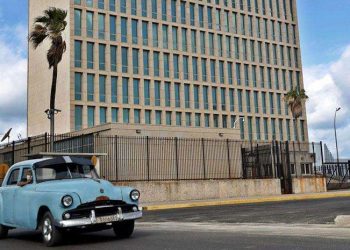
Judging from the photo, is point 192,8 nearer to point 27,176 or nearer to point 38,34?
point 38,34

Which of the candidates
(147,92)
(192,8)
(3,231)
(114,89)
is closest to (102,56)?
(114,89)

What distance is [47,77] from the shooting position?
61.3 metres

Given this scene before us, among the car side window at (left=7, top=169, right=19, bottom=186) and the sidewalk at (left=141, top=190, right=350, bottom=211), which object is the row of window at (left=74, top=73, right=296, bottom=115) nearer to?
the sidewalk at (left=141, top=190, right=350, bottom=211)

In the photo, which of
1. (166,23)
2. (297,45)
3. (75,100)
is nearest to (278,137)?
(297,45)

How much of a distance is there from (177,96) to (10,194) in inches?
2179

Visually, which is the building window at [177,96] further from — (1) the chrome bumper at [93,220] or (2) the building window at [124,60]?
(1) the chrome bumper at [93,220]

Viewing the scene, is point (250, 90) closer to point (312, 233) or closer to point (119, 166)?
point (119, 166)

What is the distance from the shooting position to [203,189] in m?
27.5

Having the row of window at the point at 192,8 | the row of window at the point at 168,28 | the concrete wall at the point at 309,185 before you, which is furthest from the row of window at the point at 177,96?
the concrete wall at the point at 309,185

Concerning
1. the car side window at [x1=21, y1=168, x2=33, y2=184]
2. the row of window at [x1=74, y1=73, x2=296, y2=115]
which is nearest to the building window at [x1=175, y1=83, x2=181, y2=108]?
the row of window at [x1=74, y1=73, x2=296, y2=115]

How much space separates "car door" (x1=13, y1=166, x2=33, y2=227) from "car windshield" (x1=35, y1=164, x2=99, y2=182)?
A: 0.88 ft

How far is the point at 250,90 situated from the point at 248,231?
206 ft

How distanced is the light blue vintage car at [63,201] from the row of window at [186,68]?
160ft

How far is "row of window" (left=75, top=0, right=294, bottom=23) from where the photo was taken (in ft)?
208
